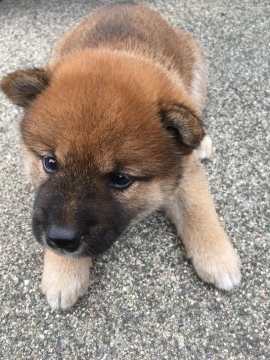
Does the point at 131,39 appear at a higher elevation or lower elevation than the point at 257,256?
higher

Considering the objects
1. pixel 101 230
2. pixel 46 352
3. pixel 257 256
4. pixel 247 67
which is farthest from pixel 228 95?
pixel 46 352

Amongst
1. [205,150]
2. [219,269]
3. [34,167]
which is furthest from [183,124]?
[205,150]

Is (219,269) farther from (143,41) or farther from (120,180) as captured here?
(143,41)

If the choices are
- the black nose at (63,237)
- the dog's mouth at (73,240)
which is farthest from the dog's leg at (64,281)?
the black nose at (63,237)

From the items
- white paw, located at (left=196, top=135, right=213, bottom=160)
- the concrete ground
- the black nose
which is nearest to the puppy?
the black nose

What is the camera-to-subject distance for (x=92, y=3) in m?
4.77

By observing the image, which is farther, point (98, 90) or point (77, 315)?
point (77, 315)

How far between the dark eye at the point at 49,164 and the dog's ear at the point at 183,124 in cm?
54

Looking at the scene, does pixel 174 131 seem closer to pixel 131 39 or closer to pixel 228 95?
pixel 131 39

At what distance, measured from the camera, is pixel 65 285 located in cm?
247

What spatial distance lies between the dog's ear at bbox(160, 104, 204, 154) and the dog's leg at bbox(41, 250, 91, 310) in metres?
0.86

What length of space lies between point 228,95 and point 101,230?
2106 millimetres

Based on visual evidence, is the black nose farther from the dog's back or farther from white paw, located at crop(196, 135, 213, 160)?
white paw, located at crop(196, 135, 213, 160)

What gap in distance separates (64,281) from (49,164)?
0.69 meters
